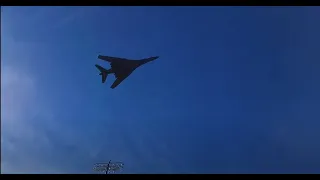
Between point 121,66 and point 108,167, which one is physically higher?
point 121,66

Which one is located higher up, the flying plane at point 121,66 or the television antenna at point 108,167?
the flying plane at point 121,66

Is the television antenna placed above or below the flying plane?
below
